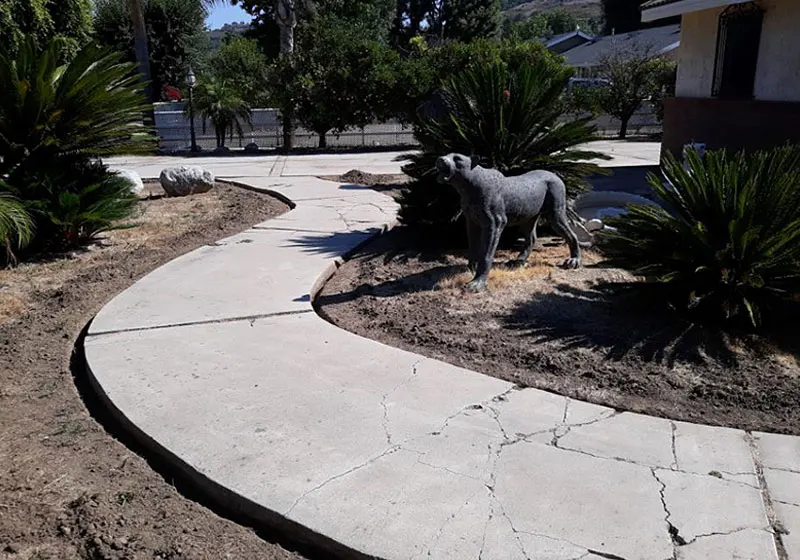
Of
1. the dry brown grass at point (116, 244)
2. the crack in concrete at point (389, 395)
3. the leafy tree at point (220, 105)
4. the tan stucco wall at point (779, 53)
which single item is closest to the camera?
the crack in concrete at point (389, 395)

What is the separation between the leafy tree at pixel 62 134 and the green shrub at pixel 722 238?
5.46 metres

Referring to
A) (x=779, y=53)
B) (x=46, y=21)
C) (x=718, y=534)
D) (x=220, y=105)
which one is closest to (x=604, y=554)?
(x=718, y=534)

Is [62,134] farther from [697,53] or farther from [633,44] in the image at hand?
[633,44]

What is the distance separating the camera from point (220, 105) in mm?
21547

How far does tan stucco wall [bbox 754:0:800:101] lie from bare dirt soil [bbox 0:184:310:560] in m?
9.27

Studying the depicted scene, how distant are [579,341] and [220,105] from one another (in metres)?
19.0

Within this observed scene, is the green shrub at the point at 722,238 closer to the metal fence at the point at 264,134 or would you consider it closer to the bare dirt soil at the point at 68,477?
the bare dirt soil at the point at 68,477

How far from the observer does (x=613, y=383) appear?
13.5ft

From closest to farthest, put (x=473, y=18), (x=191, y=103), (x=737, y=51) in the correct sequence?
(x=737, y=51) → (x=191, y=103) → (x=473, y=18)

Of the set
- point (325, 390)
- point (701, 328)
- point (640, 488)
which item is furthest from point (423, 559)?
point (701, 328)

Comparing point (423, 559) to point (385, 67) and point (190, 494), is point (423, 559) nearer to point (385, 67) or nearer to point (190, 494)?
point (190, 494)

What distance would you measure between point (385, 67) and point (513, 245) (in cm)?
1498

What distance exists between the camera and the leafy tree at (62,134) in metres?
7.24

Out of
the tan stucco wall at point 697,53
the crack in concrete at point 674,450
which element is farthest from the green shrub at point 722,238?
the tan stucco wall at point 697,53
